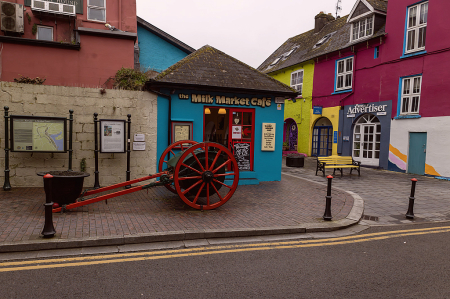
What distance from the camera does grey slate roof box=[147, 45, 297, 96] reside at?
8.62 metres

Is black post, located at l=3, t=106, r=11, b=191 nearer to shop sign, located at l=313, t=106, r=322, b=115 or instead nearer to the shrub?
the shrub

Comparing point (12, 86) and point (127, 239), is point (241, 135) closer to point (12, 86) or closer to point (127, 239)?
point (127, 239)

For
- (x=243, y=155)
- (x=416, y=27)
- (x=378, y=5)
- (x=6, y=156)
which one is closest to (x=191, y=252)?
(x=243, y=155)

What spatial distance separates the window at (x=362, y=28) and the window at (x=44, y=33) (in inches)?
620

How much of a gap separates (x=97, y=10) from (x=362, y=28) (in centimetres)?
1400

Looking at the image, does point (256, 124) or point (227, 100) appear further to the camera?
point (256, 124)

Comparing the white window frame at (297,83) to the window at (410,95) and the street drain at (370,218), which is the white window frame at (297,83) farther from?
the street drain at (370,218)

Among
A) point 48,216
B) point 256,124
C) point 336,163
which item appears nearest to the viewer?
point 48,216

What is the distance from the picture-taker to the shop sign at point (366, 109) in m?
15.3

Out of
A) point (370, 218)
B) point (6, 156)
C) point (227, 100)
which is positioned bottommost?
point (370, 218)

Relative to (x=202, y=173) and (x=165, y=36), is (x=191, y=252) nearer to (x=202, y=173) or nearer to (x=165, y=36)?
(x=202, y=173)

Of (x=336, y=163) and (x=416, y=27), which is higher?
(x=416, y=27)

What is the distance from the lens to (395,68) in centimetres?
1470

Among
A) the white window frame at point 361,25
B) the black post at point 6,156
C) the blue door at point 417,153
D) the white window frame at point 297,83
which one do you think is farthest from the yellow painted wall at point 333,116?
the black post at point 6,156
